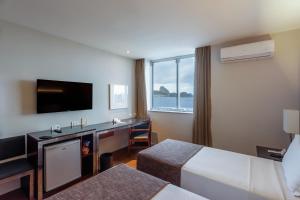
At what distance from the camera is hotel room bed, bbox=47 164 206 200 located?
1219mm

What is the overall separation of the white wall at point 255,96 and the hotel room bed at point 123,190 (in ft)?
6.69

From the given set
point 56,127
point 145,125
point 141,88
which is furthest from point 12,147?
point 141,88

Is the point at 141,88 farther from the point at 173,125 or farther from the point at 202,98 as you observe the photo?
the point at 202,98

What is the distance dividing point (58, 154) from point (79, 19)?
1841 mm

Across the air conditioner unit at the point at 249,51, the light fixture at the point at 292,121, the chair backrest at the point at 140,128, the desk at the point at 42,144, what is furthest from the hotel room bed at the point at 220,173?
the air conditioner unit at the point at 249,51

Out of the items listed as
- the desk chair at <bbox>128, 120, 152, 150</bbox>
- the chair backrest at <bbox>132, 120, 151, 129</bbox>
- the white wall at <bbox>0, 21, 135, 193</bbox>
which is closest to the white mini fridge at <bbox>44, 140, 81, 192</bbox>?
the white wall at <bbox>0, 21, 135, 193</bbox>

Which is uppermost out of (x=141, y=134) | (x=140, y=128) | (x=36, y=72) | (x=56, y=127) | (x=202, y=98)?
(x=36, y=72)

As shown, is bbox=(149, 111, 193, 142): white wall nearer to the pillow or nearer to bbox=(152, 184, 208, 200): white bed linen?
the pillow

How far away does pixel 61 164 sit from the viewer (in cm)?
222

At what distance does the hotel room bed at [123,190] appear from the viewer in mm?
1219

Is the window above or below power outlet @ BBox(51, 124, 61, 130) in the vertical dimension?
above

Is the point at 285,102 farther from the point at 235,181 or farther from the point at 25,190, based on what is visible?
the point at 25,190

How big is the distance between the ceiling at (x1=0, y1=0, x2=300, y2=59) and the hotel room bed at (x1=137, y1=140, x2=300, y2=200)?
175cm

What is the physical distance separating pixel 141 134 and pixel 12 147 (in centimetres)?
230
